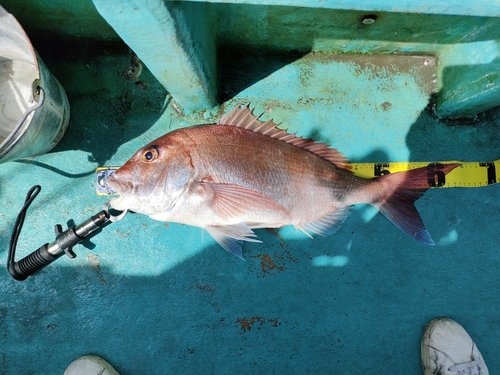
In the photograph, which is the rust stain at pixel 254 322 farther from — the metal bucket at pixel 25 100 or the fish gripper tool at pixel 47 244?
the metal bucket at pixel 25 100

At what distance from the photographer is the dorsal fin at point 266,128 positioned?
6.03 ft

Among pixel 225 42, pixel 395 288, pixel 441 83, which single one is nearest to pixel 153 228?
pixel 225 42

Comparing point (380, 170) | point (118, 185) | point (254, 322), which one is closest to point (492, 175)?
point (380, 170)

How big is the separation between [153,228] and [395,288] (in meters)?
1.76

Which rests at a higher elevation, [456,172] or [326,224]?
[456,172]

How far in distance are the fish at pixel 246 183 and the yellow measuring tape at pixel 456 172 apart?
354 millimetres

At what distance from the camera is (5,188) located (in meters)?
2.32

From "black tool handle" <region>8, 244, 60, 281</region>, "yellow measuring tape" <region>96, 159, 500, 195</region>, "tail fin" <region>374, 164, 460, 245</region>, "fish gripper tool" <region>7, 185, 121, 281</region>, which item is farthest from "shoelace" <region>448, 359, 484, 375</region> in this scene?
"black tool handle" <region>8, 244, 60, 281</region>

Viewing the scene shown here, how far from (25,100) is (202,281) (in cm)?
174

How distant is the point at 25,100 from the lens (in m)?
2.27

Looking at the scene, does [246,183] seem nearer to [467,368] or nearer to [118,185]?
[118,185]

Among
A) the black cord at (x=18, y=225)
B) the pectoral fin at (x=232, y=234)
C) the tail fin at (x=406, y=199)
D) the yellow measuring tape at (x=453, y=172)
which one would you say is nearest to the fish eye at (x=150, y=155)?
the pectoral fin at (x=232, y=234)

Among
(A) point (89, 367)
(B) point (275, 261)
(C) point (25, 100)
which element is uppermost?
(C) point (25, 100)

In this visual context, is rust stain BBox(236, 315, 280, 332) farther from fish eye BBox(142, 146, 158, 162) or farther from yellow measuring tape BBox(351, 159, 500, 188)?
fish eye BBox(142, 146, 158, 162)
